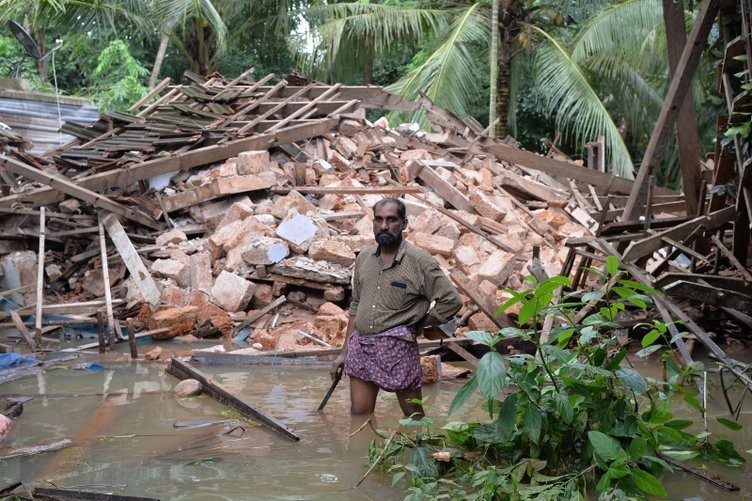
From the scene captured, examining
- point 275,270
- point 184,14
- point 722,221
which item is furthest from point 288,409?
point 184,14

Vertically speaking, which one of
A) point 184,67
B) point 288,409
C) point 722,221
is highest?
point 184,67

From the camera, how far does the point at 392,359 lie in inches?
209

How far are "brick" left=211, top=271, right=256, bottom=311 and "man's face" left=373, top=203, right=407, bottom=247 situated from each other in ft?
15.7

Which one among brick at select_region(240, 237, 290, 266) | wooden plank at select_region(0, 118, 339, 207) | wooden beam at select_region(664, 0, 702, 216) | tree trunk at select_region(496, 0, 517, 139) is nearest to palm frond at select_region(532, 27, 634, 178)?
tree trunk at select_region(496, 0, 517, 139)

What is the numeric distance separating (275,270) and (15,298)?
3.13m

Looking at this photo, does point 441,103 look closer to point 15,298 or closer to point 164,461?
point 15,298

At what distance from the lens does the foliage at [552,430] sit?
418 centimetres

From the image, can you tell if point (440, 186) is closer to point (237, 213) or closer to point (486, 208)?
point (486, 208)

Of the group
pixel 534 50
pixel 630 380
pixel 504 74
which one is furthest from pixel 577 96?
pixel 630 380

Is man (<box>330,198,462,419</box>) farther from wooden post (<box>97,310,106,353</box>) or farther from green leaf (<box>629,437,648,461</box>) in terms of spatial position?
wooden post (<box>97,310,106,353</box>)

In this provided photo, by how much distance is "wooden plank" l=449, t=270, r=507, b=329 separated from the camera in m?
8.52

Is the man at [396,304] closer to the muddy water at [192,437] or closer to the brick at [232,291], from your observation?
the muddy water at [192,437]

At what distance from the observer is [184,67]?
80.0ft

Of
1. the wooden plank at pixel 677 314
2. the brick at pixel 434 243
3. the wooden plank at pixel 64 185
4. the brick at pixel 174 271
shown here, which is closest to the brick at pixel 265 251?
the brick at pixel 174 271
